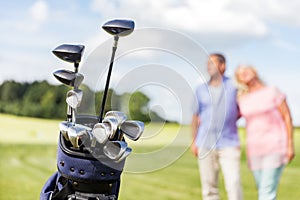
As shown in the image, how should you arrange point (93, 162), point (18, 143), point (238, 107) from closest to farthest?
point (93, 162) < point (238, 107) < point (18, 143)

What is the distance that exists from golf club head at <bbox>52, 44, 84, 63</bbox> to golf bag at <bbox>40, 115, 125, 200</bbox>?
20 centimetres

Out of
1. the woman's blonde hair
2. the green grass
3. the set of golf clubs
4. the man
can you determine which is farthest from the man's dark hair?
the set of golf clubs

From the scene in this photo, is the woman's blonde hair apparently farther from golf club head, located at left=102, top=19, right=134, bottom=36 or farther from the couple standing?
golf club head, located at left=102, top=19, right=134, bottom=36

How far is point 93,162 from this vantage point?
1806 mm

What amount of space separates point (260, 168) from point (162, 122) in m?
2.78

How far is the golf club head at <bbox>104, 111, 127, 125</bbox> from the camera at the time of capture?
1789mm

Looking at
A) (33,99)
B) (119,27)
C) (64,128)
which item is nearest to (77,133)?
(64,128)

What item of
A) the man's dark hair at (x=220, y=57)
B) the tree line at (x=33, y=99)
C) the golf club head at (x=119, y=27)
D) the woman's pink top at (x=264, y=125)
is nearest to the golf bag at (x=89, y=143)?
the golf club head at (x=119, y=27)

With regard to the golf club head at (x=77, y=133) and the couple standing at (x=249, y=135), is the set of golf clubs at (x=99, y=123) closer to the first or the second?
the golf club head at (x=77, y=133)

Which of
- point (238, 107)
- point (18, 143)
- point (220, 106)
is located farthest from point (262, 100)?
point (18, 143)

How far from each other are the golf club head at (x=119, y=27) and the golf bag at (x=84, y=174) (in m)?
0.30

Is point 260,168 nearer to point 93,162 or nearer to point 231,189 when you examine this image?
point 231,189

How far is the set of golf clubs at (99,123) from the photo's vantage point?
175 cm

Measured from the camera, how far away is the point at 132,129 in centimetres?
180
